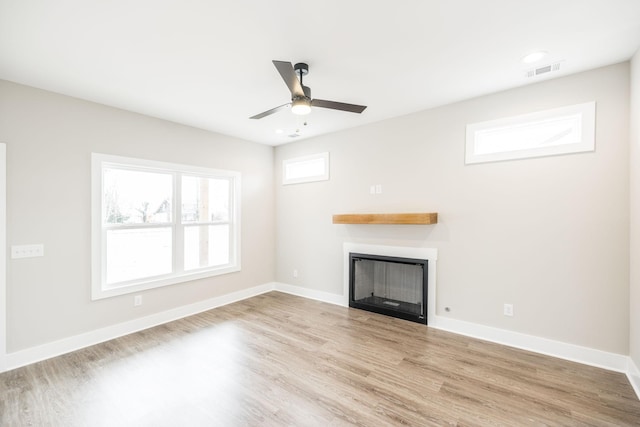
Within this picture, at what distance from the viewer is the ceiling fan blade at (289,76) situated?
2.01 meters

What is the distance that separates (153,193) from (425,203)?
3.70m

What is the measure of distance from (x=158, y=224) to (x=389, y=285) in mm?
3404

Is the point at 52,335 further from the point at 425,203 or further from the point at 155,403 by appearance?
the point at 425,203

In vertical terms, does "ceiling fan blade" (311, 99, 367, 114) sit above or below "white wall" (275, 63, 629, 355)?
above

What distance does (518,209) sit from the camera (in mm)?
3021

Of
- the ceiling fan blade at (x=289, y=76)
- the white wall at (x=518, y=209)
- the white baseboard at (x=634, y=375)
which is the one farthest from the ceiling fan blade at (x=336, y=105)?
the white baseboard at (x=634, y=375)

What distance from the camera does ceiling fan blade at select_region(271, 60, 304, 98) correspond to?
201cm

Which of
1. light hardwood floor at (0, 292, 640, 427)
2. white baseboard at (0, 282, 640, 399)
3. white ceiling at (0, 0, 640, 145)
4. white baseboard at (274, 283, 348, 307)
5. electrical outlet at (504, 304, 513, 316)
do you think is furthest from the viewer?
white baseboard at (274, 283, 348, 307)

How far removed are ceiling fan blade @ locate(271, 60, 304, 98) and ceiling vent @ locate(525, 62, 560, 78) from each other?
2.22m

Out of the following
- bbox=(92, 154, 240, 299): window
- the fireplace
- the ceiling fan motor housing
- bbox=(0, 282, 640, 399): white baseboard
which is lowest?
bbox=(0, 282, 640, 399): white baseboard

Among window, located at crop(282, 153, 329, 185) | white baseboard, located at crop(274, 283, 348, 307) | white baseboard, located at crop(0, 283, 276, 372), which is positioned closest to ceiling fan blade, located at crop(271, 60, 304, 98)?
window, located at crop(282, 153, 329, 185)

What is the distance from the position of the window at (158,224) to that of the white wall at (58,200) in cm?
13

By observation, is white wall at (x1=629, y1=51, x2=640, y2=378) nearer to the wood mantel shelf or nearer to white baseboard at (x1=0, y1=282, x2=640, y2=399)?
white baseboard at (x1=0, y1=282, x2=640, y2=399)

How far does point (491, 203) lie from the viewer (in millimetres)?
3188
